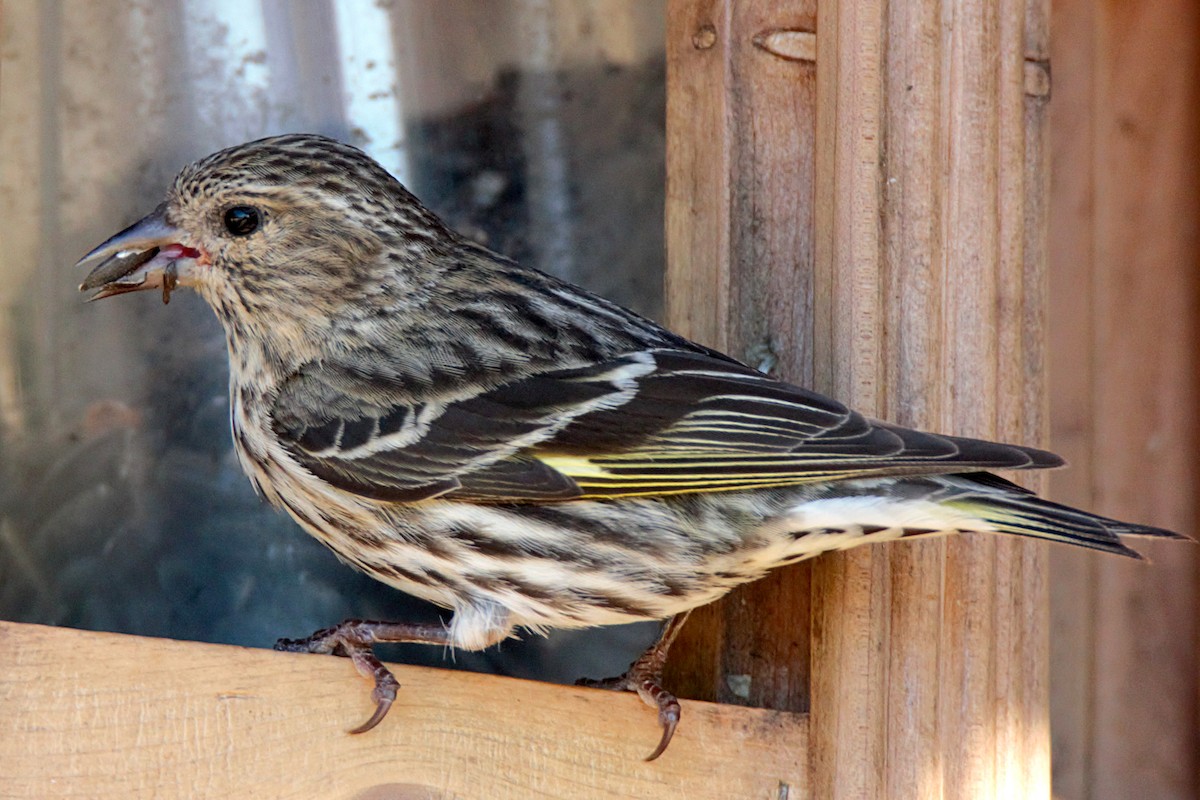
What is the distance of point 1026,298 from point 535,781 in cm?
127

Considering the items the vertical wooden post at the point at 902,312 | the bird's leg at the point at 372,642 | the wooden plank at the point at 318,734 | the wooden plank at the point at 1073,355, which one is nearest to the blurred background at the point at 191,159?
the bird's leg at the point at 372,642

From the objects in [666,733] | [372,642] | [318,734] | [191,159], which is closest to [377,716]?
[318,734]

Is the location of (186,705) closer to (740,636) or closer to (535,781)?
(535,781)

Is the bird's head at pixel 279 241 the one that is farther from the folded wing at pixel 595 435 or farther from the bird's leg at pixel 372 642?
the bird's leg at pixel 372 642

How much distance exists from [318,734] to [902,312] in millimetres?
1262

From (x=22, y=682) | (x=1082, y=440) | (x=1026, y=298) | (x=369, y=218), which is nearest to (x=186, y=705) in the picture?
(x=22, y=682)

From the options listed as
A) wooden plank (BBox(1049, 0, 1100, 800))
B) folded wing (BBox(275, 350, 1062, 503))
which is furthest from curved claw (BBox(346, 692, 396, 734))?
wooden plank (BBox(1049, 0, 1100, 800))

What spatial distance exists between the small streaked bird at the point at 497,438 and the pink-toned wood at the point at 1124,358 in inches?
50.9

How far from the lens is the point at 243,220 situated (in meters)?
2.87

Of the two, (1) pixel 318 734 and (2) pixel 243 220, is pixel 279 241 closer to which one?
(2) pixel 243 220

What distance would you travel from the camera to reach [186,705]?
2369 millimetres

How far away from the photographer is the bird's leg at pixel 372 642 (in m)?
2.46

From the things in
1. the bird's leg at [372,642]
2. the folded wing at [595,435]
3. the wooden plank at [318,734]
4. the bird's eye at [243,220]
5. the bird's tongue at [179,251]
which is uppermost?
the bird's eye at [243,220]

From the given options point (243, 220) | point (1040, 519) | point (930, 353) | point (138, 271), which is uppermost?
point (243, 220)
